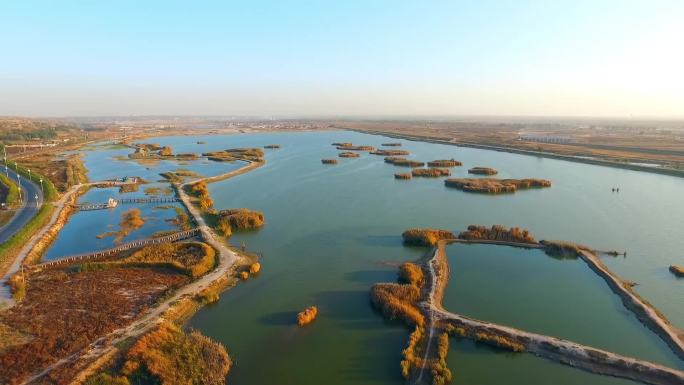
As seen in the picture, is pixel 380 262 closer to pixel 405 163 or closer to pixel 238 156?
pixel 405 163

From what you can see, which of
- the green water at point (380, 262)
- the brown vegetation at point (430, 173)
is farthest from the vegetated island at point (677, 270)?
the brown vegetation at point (430, 173)

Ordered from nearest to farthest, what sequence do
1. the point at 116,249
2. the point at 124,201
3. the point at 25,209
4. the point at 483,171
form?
the point at 116,249, the point at 25,209, the point at 124,201, the point at 483,171

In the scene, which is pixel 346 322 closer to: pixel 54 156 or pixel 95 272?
pixel 95 272

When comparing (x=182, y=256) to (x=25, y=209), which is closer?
(x=182, y=256)

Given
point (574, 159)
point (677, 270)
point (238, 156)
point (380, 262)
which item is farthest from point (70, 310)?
point (574, 159)

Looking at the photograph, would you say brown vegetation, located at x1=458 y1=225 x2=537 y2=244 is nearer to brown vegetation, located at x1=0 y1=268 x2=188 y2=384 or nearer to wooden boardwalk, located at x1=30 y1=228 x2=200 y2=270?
brown vegetation, located at x1=0 y1=268 x2=188 y2=384

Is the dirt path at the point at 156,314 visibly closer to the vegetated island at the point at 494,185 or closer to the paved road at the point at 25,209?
the paved road at the point at 25,209

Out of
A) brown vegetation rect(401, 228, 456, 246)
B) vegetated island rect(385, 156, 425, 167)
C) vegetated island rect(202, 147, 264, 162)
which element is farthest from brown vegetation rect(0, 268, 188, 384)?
vegetated island rect(202, 147, 264, 162)
